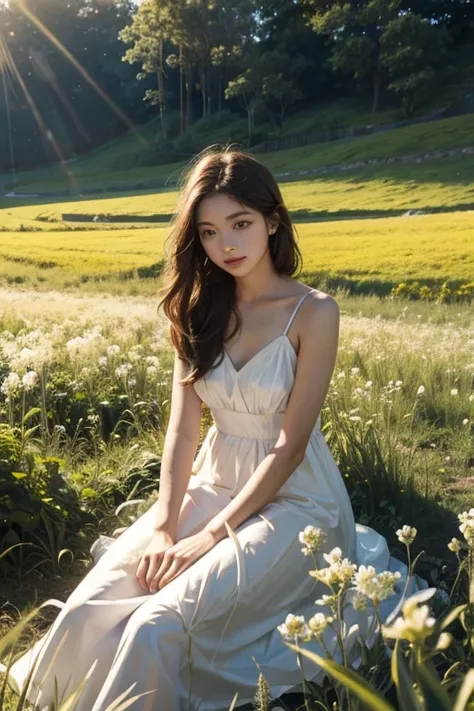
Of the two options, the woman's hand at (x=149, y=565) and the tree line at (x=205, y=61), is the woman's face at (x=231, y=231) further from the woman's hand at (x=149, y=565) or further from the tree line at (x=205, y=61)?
the tree line at (x=205, y=61)

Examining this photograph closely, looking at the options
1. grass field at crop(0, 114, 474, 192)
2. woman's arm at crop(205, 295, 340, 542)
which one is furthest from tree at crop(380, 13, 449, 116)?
woman's arm at crop(205, 295, 340, 542)

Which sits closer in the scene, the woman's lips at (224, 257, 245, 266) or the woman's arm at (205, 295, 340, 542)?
the woman's arm at (205, 295, 340, 542)

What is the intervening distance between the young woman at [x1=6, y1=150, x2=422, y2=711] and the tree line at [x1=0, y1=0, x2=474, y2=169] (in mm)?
6747

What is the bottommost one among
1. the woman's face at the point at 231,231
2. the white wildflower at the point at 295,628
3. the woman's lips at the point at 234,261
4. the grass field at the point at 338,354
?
the grass field at the point at 338,354

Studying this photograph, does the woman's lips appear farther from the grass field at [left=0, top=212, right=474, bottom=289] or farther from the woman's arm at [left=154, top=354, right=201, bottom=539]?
the grass field at [left=0, top=212, right=474, bottom=289]

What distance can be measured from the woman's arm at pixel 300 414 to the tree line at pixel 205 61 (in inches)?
274

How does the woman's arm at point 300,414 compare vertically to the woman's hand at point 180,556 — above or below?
above

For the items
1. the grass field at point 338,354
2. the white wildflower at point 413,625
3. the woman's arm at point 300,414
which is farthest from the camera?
the grass field at point 338,354

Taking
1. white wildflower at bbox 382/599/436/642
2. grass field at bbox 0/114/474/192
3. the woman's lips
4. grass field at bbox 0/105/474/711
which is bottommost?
grass field at bbox 0/105/474/711

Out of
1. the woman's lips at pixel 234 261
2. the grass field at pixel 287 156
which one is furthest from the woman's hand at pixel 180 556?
the grass field at pixel 287 156

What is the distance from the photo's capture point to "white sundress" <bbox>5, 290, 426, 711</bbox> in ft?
6.14

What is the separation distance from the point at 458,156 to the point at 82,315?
15.6ft

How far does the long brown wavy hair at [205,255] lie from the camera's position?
241cm

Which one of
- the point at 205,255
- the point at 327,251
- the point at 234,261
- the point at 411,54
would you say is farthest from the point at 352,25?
the point at 234,261
